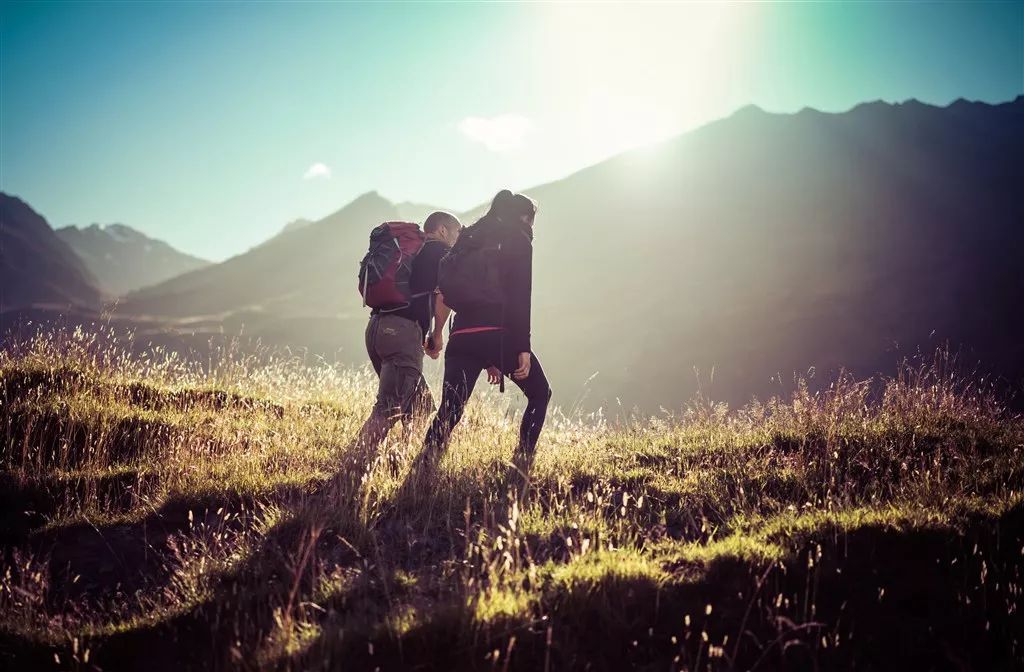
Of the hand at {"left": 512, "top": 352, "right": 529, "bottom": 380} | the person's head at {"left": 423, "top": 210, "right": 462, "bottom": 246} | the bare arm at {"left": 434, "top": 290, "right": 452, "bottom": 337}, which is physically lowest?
the hand at {"left": 512, "top": 352, "right": 529, "bottom": 380}

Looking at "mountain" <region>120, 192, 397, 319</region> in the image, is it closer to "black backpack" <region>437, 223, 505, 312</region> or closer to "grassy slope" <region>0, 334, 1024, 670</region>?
"grassy slope" <region>0, 334, 1024, 670</region>

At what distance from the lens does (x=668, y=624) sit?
3.02 metres

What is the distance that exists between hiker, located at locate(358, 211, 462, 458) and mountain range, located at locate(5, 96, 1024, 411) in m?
46.7

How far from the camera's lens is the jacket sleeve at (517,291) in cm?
486

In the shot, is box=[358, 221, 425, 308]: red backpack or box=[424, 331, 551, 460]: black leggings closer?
box=[424, 331, 551, 460]: black leggings

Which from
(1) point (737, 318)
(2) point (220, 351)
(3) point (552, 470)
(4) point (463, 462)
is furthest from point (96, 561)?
(1) point (737, 318)

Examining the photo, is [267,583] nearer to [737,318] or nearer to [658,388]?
[658,388]

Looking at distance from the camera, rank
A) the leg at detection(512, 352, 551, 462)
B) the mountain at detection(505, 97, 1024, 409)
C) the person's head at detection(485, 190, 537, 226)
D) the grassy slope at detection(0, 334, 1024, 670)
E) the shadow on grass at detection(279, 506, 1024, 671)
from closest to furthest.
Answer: the shadow on grass at detection(279, 506, 1024, 671), the grassy slope at detection(0, 334, 1024, 670), the person's head at detection(485, 190, 537, 226), the leg at detection(512, 352, 551, 462), the mountain at detection(505, 97, 1024, 409)

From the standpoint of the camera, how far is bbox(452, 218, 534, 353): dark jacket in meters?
4.87

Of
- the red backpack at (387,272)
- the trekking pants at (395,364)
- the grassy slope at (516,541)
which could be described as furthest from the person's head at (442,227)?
the grassy slope at (516,541)

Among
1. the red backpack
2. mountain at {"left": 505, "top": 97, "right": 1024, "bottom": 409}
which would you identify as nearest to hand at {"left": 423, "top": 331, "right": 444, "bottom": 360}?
the red backpack

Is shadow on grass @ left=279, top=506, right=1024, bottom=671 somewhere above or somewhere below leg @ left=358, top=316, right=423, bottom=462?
below

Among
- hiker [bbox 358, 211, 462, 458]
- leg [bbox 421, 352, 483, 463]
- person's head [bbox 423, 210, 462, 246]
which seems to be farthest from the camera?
person's head [bbox 423, 210, 462, 246]

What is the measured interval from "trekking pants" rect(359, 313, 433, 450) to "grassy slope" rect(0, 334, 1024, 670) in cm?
29
